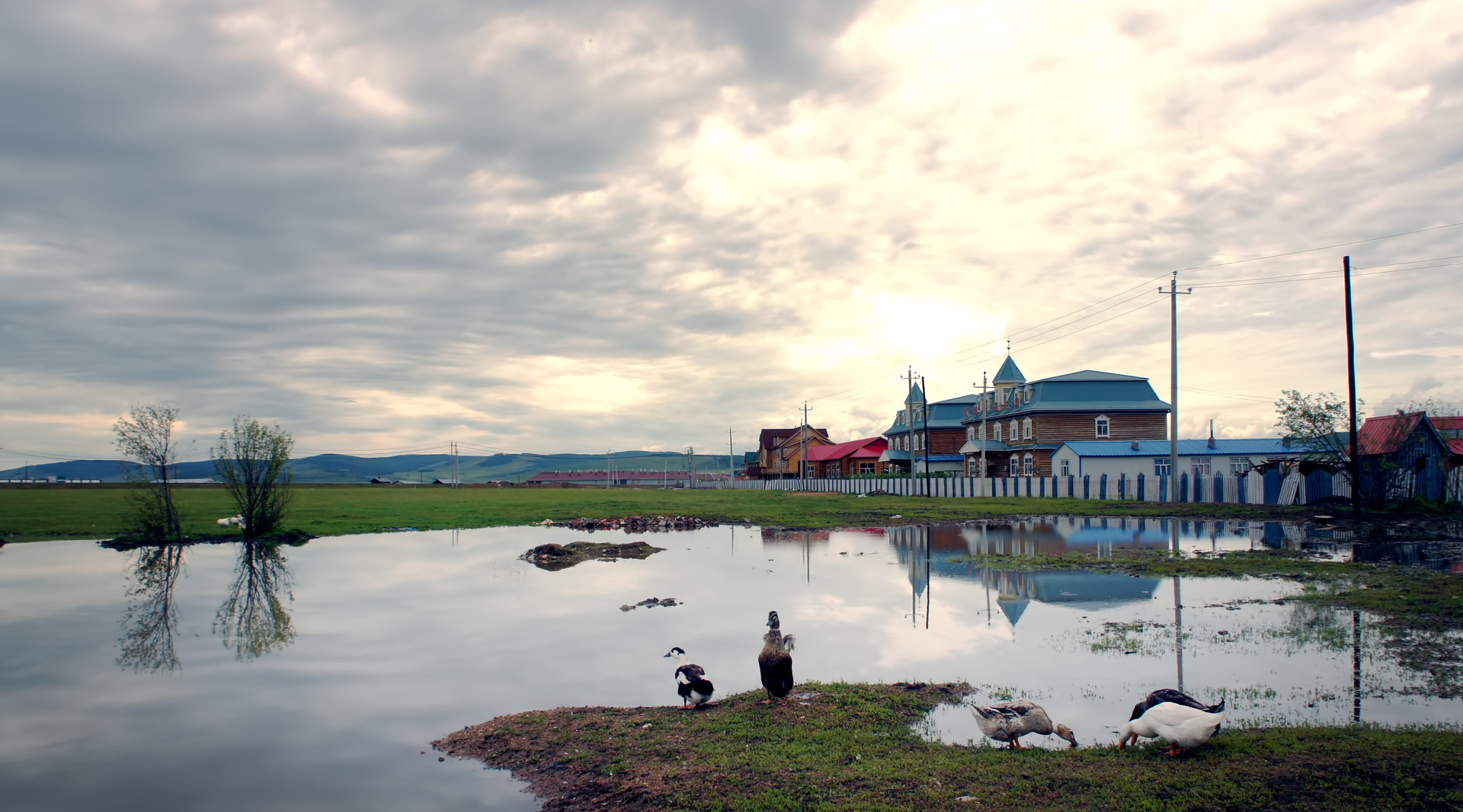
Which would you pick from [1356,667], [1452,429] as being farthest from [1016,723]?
[1452,429]

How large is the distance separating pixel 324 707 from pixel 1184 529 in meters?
35.1

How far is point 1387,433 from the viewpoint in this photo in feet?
136

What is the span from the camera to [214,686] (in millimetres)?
11961

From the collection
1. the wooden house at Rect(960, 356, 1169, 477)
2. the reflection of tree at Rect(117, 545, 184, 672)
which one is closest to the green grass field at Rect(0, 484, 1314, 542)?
the reflection of tree at Rect(117, 545, 184, 672)

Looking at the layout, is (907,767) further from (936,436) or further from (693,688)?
(936,436)

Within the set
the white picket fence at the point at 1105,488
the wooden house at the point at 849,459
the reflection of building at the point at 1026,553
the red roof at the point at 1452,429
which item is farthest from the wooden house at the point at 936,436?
the reflection of building at the point at 1026,553

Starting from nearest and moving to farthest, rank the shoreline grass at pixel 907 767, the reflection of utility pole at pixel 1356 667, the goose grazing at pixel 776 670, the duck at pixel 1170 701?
the shoreline grass at pixel 907 767 → the duck at pixel 1170 701 → the reflection of utility pole at pixel 1356 667 → the goose grazing at pixel 776 670

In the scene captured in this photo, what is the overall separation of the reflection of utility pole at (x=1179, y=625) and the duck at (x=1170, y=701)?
1.20 meters

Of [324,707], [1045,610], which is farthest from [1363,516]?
[324,707]

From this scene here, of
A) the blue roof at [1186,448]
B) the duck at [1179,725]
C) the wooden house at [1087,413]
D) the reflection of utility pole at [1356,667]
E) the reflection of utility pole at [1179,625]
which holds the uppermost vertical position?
the wooden house at [1087,413]

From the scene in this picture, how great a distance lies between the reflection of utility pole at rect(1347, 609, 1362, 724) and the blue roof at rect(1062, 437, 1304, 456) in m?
52.0

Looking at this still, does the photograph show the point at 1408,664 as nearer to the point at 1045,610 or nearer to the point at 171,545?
the point at 1045,610

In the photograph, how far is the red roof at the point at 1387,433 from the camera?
1564 inches

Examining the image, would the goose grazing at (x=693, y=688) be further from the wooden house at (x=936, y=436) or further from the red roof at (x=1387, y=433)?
the wooden house at (x=936, y=436)
